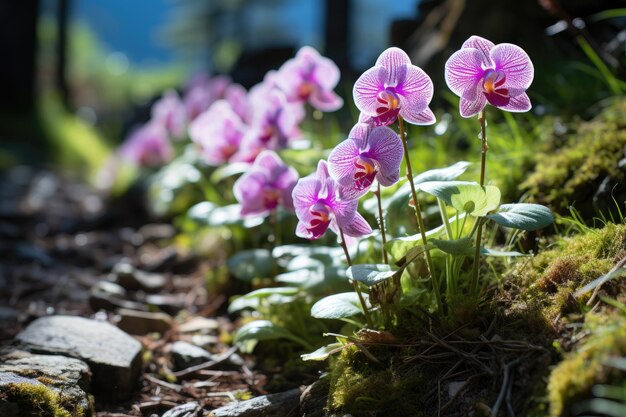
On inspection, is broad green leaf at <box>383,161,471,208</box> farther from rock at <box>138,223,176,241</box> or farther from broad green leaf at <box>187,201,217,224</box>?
rock at <box>138,223,176,241</box>

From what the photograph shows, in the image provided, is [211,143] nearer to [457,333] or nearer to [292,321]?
[292,321]

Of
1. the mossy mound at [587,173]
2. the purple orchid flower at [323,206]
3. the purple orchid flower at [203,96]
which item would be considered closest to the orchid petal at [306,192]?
the purple orchid flower at [323,206]

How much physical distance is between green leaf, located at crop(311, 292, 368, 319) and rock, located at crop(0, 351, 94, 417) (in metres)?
0.72

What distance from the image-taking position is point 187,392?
2.21 metres

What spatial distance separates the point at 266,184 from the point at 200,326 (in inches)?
28.3

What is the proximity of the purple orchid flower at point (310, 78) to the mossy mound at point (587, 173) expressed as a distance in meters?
0.94

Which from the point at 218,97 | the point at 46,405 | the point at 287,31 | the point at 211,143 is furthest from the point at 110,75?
the point at 46,405

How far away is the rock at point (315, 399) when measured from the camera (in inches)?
72.9

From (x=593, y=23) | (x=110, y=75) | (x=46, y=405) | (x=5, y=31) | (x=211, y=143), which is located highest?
(x=110, y=75)

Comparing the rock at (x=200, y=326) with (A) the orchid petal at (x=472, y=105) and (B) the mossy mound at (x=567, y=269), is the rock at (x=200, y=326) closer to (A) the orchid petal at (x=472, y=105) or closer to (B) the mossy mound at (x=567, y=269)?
(B) the mossy mound at (x=567, y=269)

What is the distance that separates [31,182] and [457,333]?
6.47 meters

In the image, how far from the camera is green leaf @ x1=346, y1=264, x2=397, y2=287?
166 centimetres

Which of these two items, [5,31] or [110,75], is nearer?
[5,31]

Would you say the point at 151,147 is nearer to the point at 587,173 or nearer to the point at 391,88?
the point at 587,173
